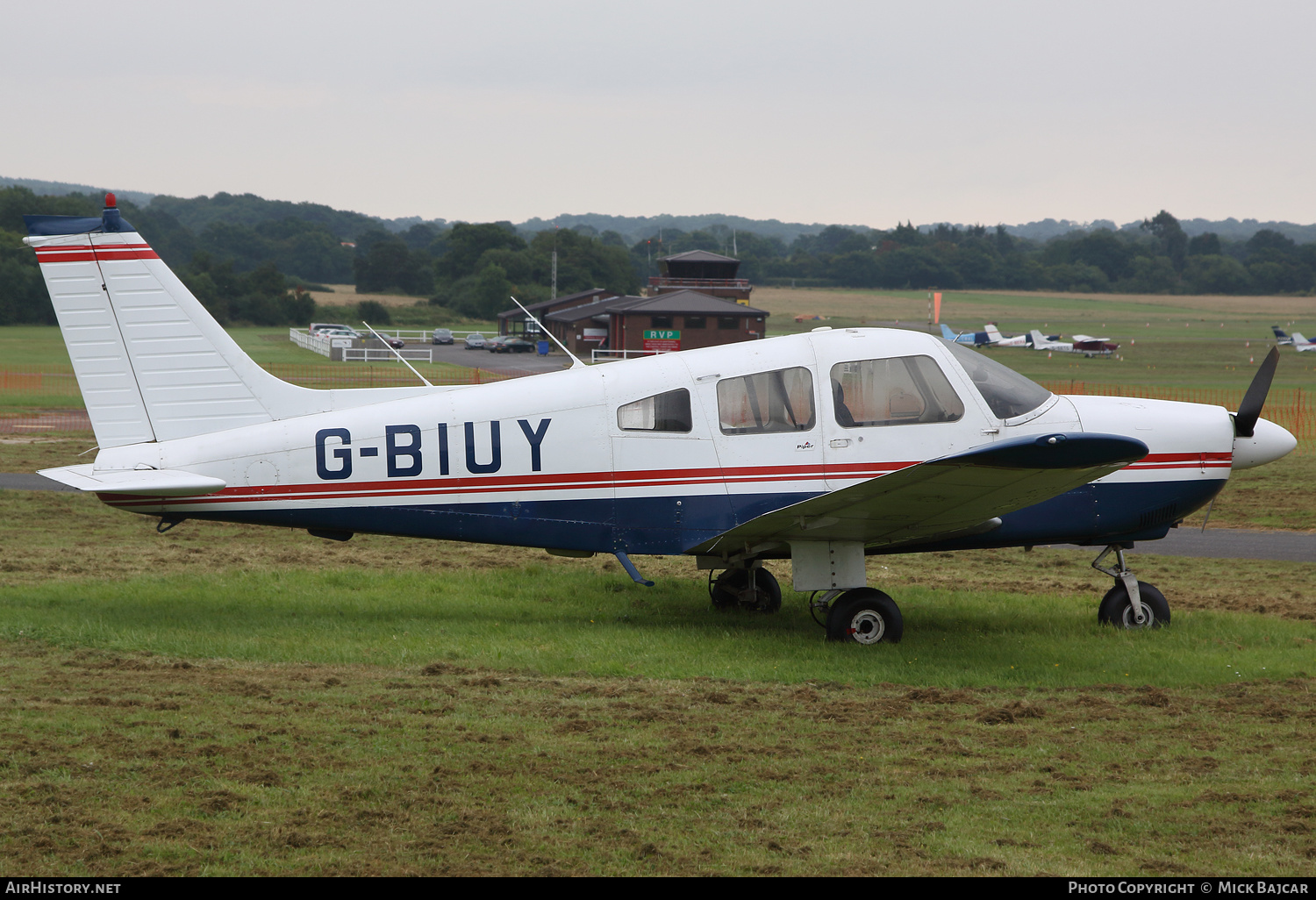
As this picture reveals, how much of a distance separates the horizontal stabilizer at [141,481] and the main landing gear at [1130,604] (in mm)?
7730

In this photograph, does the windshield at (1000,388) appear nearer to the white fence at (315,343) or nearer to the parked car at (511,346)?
the white fence at (315,343)

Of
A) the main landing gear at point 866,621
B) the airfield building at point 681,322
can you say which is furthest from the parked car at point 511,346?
the main landing gear at point 866,621

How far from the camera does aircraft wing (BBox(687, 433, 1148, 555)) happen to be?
7.31m

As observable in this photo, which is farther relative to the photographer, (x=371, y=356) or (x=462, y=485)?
(x=371, y=356)

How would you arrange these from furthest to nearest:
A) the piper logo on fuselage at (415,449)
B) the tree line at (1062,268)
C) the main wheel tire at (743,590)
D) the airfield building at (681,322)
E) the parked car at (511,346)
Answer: the tree line at (1062,268) → the parked car at (511,346) → the airfield building at (681,322) → the main wheel tire at (743,590) → the piper logo on fuselage at (415,449)

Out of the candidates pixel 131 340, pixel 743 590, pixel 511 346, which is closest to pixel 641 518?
pixel 743 590

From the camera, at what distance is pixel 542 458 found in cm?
923

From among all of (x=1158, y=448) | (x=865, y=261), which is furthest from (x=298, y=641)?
(x=865, y=261)

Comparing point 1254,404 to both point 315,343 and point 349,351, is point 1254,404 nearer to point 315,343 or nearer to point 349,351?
point 349,351

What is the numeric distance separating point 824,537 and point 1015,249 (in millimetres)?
182488

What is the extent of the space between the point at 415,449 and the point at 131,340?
8.63 feet

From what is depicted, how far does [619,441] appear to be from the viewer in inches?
362

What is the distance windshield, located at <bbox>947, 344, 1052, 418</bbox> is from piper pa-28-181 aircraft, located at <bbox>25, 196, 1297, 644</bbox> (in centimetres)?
3

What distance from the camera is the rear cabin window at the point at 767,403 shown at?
29.5 ft
